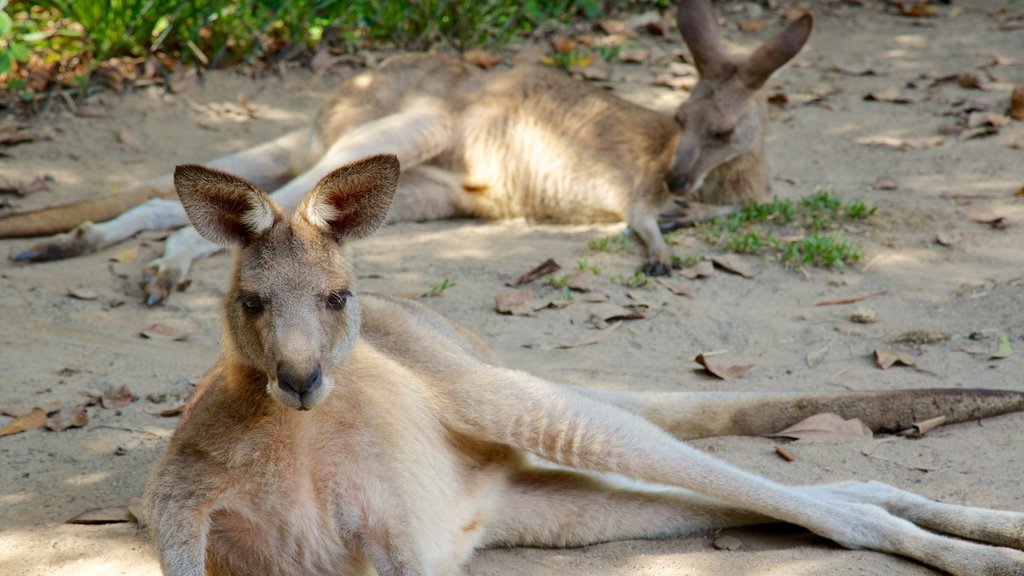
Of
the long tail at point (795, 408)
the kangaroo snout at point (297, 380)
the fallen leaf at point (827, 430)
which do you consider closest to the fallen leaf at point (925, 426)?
the long tail at point (795, 408)

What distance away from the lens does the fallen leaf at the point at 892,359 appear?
13.1 feet

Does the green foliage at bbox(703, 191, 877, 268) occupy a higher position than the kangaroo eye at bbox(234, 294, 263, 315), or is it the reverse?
the kangaroo eye at bbox(234, 294, 263, 315)

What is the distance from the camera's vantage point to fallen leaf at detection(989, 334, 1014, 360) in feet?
13.0

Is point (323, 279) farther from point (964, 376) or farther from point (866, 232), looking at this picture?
point (866, 232)

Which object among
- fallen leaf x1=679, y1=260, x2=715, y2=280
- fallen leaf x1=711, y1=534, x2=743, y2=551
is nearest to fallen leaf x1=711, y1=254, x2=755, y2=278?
fallen leaf x1=679, y1=260, x2=715, y2=280

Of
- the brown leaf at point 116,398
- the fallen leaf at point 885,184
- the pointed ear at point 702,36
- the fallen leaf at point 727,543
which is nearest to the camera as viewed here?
the fallen leaf at point 727,543

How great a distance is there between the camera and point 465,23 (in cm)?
778

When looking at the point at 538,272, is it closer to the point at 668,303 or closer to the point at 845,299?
the point at 668,303

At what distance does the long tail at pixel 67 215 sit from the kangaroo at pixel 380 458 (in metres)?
2.62

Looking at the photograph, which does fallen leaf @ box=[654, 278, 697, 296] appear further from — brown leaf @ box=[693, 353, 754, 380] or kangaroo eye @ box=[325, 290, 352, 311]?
kangaroo eye @ box=[325, 290, 352, 311]

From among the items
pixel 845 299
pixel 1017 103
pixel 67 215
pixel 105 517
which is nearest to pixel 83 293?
pixel 67 215

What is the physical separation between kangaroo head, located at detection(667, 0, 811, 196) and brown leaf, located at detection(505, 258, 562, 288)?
1.11m

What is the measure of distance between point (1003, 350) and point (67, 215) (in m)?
4.06

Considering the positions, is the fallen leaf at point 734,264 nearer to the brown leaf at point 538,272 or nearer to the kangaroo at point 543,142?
the kangaroo at point 543,142
